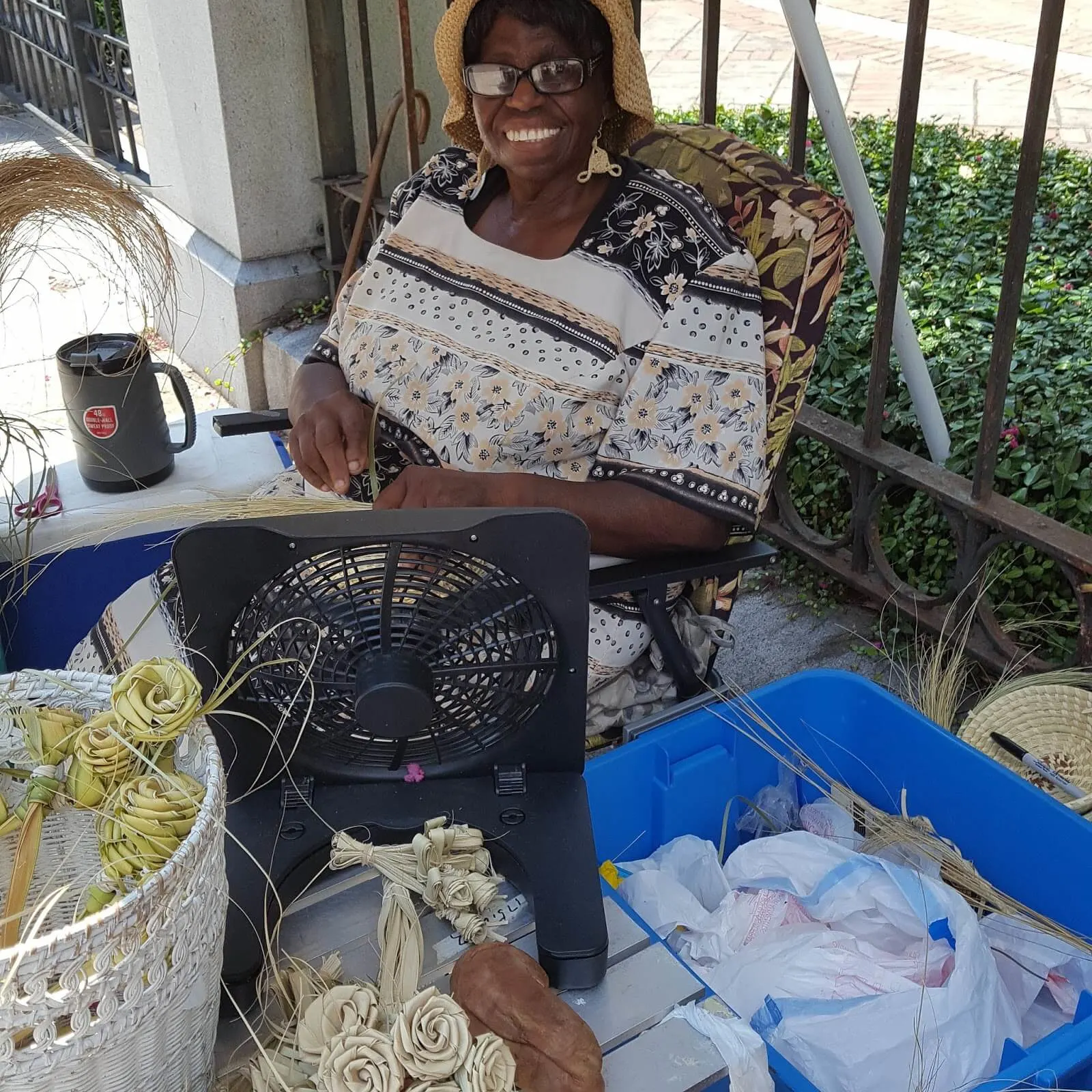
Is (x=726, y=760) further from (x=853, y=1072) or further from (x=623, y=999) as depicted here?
(x=623, y=999)

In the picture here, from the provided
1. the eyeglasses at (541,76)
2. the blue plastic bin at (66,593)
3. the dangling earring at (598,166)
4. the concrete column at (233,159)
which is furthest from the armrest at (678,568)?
the concrete column at (233,159)

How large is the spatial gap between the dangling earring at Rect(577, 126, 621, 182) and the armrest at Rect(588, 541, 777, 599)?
0.67 m

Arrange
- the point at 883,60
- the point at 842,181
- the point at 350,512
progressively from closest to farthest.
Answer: the point at 350,512 → the point at 842,181 → the point at 883,60

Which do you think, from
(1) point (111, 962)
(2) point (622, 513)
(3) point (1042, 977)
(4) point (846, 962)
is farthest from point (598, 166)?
(1) point (111, 962)

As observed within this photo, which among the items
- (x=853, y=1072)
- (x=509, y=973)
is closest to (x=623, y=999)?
(x=509, y=973)

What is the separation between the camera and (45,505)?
7.92 ft

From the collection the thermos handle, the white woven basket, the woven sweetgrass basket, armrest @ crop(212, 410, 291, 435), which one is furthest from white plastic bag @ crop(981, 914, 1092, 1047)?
the thermos handle

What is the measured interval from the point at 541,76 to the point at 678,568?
826 millimetres

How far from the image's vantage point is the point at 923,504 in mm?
2787

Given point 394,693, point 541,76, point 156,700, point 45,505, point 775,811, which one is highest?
point 541,76

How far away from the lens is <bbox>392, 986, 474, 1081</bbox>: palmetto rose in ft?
3.24

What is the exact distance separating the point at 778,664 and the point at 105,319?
126 inches

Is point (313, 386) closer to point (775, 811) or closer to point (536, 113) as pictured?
point (536, 113)

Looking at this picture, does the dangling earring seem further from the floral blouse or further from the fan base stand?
the fan base stand
